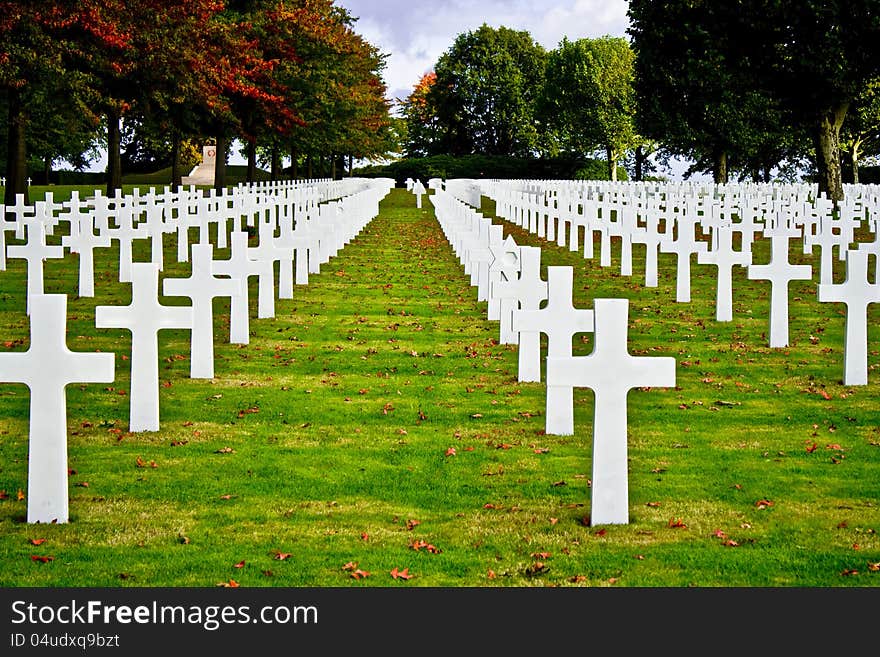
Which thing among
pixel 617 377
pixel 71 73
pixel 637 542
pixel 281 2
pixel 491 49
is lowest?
pixel 637 542

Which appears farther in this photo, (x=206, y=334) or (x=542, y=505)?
(x=206, y=334)

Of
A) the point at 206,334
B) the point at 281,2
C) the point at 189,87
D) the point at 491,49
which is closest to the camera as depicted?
the point at 206,334

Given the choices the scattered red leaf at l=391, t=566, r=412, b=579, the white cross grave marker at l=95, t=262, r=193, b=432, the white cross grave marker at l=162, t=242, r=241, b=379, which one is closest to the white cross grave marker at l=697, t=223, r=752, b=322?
the white cross grave marker at l=162, t=242, r=241, b=379

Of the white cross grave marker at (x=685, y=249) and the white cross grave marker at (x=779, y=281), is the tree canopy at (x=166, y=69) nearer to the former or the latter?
the white cross grave marker at (x=685, y=249)

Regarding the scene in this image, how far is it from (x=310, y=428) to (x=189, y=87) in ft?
91.9

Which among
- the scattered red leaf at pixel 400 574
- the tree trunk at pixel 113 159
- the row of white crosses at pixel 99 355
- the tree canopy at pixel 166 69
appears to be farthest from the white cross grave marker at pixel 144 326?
the tree trunk at pixel 113 159

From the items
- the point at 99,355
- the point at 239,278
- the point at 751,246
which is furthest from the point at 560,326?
the point at 751,246

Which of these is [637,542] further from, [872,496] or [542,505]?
[872,496]

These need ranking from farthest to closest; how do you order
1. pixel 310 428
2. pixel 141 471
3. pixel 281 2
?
pixel 281 2, pixel 310 428, pixel 141 471

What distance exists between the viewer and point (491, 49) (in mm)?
127062

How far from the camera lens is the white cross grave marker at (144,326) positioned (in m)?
9.91

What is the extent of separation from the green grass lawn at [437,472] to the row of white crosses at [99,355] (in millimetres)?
203

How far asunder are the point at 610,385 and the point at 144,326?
386 centimetres

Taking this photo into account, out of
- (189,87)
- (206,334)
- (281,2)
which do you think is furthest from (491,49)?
(206,334)
